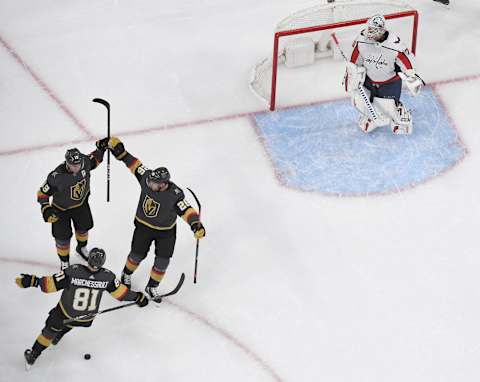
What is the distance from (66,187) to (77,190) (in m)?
0.09

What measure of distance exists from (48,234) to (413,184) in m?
2.66

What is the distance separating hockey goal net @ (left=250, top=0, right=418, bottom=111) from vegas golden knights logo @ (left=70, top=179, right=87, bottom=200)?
222 centimetres

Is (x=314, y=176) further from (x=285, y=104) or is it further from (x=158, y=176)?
(x=158, y=176)

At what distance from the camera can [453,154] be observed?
32.7 feet

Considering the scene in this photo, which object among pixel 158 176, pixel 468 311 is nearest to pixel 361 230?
pixel 468 311

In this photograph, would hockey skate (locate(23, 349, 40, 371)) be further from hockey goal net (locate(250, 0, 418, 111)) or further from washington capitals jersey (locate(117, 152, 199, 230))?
hockey goal net (locate(250, 0, 418, 111))

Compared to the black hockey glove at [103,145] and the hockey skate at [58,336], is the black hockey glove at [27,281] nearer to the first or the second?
the hockey skate at [58,336]

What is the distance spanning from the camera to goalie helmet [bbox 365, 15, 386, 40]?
31.1ft

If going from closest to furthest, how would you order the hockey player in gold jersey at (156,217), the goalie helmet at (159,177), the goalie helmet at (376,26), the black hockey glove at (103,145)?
1. the goalie helmet at (159,177)
2. the hockey player in gold jersey at (156,217)
3. the black hockey glove at (103,145)
4. the goalie helmet at (376,26)

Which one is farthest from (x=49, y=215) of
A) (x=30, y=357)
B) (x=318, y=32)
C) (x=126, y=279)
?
(x=318, y=32)

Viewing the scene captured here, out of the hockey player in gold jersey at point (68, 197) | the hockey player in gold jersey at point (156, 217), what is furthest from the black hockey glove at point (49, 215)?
the hockey player in gold jersey at point (156, 217)

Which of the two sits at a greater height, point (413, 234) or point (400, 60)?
point (400, 60)

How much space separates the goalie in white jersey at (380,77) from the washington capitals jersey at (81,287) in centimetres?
269

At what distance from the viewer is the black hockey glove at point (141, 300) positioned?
8289mm
